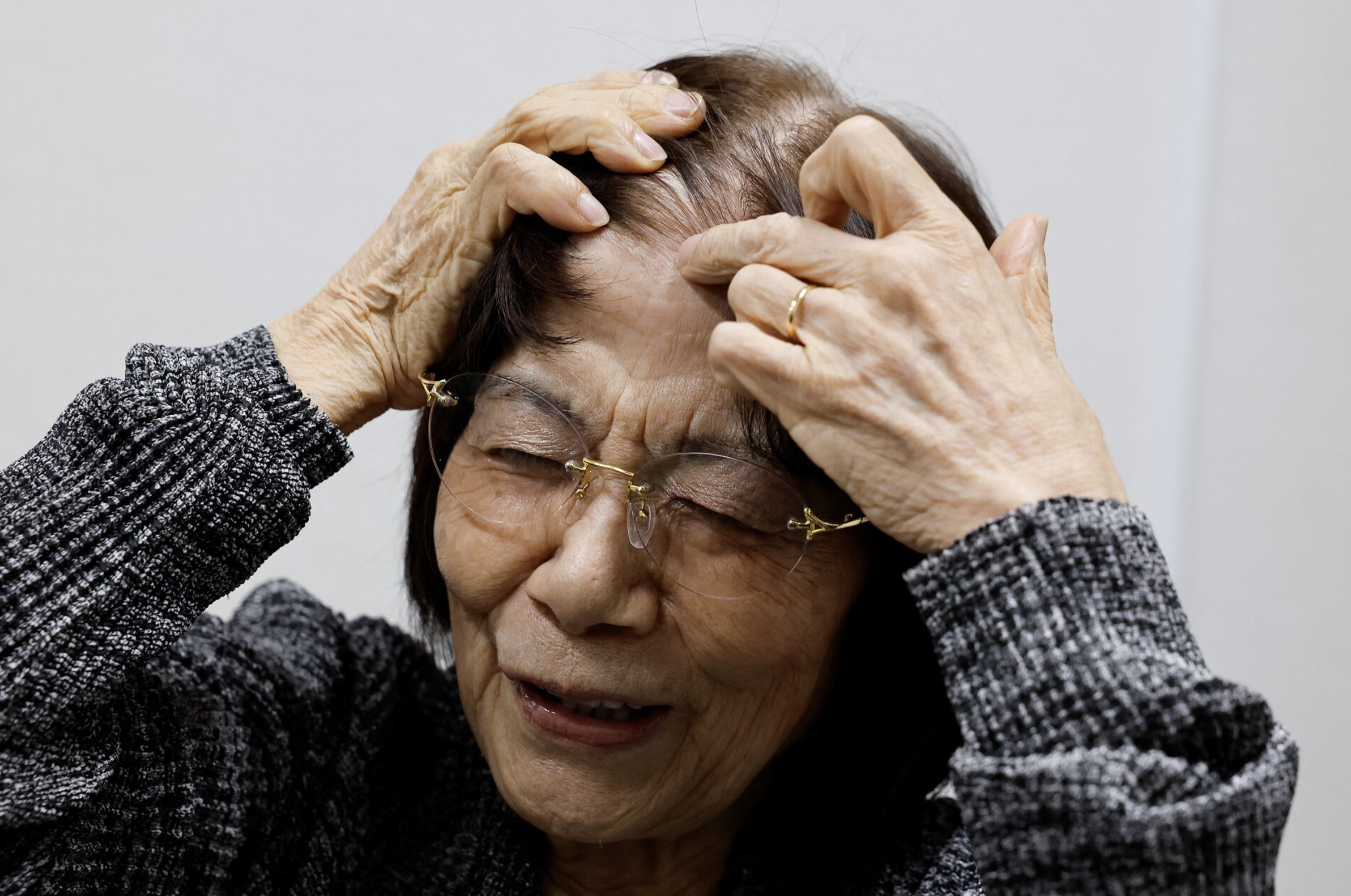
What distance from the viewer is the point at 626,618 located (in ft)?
4.36

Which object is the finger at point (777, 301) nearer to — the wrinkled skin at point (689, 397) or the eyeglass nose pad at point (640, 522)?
the wrinkled skin at point (689, 397)

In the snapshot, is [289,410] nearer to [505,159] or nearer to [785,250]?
[505,159]

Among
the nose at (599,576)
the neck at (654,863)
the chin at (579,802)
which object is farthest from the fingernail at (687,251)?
the neck at (654,863)

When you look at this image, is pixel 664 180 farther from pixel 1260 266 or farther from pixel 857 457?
pixel 1260 266

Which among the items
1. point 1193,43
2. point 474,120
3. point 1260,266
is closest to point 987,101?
point 1193,43

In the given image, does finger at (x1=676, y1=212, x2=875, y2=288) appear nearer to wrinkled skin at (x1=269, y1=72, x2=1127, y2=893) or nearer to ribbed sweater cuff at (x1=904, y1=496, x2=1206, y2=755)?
wrinkled skin at (x1=269, y1=72, x2=1127, y2=893)

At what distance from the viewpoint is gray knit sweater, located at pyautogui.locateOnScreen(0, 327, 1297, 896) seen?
1.09 metres

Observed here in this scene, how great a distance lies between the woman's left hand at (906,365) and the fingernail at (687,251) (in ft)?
0.33

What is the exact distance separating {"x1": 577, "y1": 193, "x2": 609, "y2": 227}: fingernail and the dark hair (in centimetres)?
2

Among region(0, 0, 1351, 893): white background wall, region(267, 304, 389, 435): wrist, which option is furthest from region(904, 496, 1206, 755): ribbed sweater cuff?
region(0, 0, 1351, 893): white background wall

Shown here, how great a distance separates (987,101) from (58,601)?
1823 mm

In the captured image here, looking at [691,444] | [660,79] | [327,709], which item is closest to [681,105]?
[660,79]

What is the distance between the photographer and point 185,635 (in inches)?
63.6

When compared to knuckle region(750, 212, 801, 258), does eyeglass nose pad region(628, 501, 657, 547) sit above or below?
below
